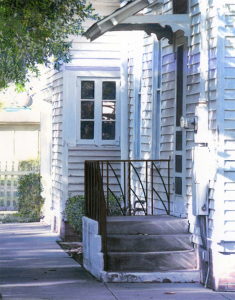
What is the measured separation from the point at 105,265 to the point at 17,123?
43.7 feet

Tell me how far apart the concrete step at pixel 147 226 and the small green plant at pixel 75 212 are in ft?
10.3

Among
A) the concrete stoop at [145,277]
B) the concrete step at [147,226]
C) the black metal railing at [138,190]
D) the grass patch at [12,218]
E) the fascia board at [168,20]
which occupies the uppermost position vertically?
the fascia board at [168,20]

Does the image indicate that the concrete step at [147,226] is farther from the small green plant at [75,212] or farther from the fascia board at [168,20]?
the small green plant at [75,212]

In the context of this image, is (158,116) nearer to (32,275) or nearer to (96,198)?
(96,198)

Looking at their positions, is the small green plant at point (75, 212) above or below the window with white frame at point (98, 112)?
below

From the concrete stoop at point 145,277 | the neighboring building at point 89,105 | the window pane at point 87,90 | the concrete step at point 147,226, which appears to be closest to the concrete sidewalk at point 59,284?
the concrete stoop at point 145,277

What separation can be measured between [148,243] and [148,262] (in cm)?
37

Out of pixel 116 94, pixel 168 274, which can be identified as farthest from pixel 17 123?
pixel 168 274

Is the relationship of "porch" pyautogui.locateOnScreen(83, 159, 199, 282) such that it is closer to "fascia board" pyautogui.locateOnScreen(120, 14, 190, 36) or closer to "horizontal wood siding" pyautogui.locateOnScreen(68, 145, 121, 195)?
"fascia board" pyautogui.locateOnScreen(120, 14, 190, 36)

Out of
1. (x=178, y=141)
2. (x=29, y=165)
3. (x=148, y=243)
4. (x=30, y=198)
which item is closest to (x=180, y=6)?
(x=178, y=141)

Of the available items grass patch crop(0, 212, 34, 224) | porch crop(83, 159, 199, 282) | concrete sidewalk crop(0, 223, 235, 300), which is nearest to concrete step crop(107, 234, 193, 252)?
porch crop(83, 159, 199, 282)

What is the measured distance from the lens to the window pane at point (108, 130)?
1453 centimetres

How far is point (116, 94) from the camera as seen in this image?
47.4 feet

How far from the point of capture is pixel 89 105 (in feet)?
47.5
